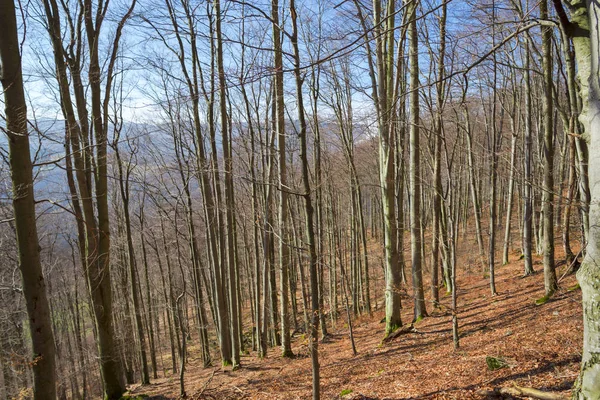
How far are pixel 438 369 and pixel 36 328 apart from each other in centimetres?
530

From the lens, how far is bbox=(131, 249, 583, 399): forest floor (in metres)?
4.34

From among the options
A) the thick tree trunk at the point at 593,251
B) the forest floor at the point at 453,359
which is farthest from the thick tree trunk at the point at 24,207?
the thick tree trunk at the point at 593,251

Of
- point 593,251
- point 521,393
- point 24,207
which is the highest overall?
point 24,207

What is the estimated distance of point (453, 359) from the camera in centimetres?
558

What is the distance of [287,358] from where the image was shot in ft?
31.3

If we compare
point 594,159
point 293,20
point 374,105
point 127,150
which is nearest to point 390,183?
point 374,105

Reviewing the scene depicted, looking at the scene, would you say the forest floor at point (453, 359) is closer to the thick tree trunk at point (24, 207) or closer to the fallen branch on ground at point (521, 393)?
the fallen branch on ground at point (521, 393)

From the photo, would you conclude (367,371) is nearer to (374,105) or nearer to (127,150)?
(374,105)

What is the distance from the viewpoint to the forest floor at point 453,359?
4.34 metres

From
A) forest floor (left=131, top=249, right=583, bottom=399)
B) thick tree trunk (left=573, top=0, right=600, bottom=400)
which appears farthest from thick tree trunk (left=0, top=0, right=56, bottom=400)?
thick tree trunk (left=573, top=0, right=600, bottom=400)

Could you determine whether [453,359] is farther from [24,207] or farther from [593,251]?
[24,207]

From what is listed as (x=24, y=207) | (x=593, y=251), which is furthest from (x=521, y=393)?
(x=24, y=207)

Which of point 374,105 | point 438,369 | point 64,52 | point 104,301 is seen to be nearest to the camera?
point 438,369

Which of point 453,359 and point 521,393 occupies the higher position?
point 521,393
